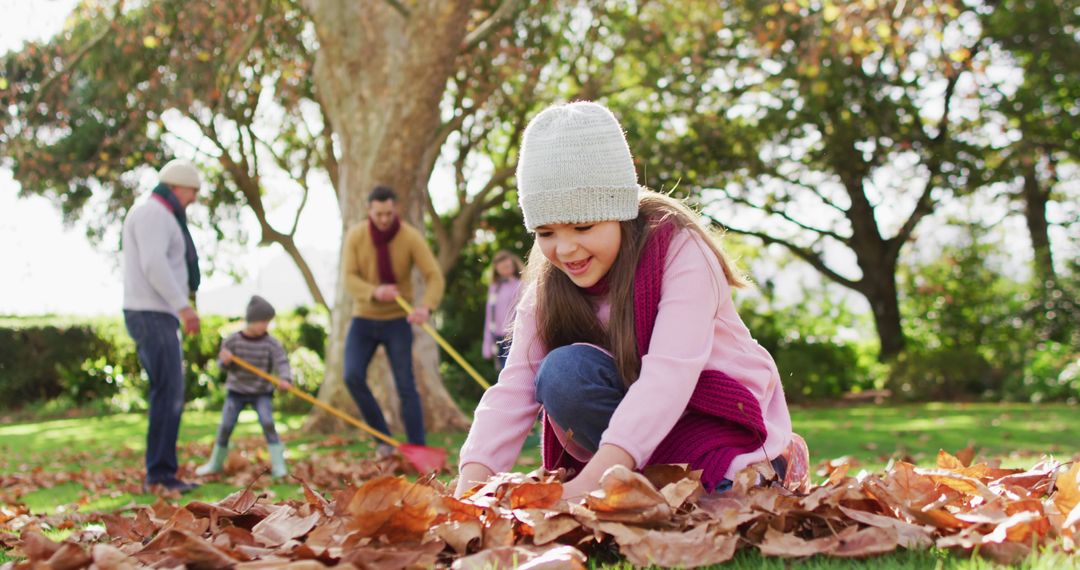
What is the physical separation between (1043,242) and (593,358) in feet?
61.9

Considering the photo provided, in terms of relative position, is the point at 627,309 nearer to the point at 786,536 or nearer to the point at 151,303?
the point at 786,536

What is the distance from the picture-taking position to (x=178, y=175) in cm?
591

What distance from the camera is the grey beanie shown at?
719cm

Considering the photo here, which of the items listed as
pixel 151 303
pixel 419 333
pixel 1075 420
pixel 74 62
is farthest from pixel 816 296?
pixel 151 303

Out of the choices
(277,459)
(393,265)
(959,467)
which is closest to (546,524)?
(959,467)

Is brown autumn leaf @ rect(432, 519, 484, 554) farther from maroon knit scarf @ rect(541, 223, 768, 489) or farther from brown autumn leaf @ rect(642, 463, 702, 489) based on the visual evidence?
maroon knit scarf @ rect(541, 223, 768, 489)

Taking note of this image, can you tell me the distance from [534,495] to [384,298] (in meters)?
4.84

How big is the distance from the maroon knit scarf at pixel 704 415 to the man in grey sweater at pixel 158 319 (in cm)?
360

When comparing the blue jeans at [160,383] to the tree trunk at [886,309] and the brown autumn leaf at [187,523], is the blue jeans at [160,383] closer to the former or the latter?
the brown autumn leaf at [187,523]

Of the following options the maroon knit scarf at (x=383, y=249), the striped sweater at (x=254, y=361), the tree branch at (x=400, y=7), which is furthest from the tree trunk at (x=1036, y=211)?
the striped sweater at (x=254, y=361)

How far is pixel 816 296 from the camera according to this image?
67.4 feet

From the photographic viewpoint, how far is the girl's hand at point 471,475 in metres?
2.75

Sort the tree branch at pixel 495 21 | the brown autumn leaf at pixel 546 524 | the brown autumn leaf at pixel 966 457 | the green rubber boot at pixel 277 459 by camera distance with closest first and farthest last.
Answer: the brown autumn leaf at pixel 546 524, the brown autumn leaf at pixel 966 457, the green rubber boot at pixel 277 459, the tree branch at pixel 495 21

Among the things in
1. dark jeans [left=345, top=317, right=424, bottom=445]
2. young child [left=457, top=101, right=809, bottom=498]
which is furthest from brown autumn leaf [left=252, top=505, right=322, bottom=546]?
dark jeans [left=345, top=317, right=424, bottom=445]
